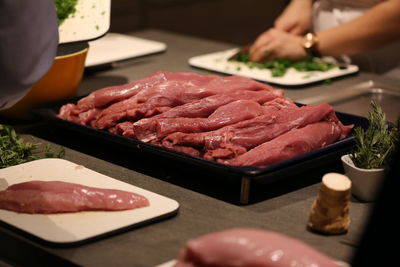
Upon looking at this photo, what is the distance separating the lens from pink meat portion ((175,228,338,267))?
117 cm

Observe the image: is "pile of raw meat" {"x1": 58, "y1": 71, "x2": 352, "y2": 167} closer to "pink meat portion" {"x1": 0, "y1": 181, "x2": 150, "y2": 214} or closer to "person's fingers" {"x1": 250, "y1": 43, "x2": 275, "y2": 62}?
"pink meat portion" {"x1": 0, "y1": 181, "x2": 150, "y2": 214}

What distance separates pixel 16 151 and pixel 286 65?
1308 millimetres

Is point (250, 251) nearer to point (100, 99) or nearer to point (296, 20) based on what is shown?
point (100, 99)

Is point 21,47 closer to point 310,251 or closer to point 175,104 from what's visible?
point 310,251

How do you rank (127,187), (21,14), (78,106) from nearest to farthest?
1. (21,14)
2. (127,187)
3. (78,106)

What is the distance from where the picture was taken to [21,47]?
1.31m

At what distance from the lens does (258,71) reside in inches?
112

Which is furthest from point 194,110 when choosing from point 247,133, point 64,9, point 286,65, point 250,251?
point 286,65

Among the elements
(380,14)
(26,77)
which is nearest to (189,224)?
(26,77)

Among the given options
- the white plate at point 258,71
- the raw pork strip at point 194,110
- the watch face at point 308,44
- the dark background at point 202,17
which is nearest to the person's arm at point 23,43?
the raw pork strip at point 194,110

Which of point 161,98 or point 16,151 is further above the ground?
point 161,98

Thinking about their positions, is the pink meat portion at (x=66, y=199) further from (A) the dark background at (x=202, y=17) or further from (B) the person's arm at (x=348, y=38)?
(A) the dark background at (x=202, y=17)

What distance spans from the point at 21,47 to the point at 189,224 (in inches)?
21.0

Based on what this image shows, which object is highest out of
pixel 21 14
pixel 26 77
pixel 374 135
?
pixel 21 14
